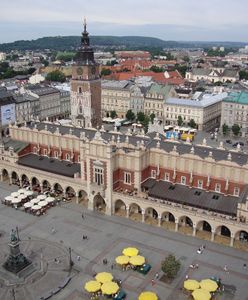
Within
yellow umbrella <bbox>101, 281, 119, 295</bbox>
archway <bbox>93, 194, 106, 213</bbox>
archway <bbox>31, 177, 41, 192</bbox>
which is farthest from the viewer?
archway <bbox>31, 177, 41, 192</bbox>

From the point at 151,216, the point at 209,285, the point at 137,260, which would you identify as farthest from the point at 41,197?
the point at 209,285

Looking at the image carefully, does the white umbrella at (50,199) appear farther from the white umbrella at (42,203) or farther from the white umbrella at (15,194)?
the white umbrella at (15,194)

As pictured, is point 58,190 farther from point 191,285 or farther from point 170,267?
point 191,285

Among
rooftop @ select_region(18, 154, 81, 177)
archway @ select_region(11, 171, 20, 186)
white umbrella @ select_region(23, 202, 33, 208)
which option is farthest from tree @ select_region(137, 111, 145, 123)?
white umbrella @ select_region(23, 202, 33, 208)

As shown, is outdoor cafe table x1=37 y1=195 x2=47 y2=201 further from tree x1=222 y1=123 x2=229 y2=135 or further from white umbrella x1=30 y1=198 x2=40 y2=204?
tree x1=222 y1=123 x2=229 y2=135

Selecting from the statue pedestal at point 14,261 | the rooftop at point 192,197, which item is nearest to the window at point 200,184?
the rooftop at point 192,197

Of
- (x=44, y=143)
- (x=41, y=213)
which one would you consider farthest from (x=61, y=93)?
(x=41, y=213)
